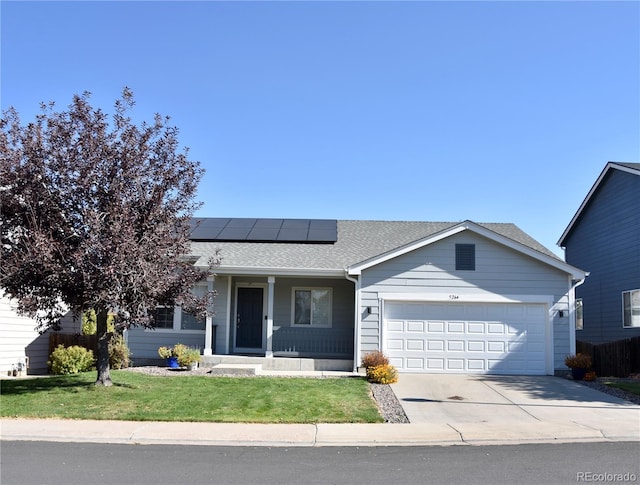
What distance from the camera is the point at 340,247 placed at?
835 inches

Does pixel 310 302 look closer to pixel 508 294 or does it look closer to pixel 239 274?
pixel 239 274

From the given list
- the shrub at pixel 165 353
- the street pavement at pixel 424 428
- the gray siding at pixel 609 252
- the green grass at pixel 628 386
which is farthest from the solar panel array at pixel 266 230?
the gray siding at pixel 609 252

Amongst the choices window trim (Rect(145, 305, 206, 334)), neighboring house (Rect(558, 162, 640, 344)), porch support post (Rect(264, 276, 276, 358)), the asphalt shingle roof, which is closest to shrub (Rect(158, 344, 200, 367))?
window trim (Rect(145, 305, 206, 334))

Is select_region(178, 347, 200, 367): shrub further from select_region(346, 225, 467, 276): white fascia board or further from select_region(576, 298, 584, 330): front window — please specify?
select_region(576, 298, 584, 330): front window

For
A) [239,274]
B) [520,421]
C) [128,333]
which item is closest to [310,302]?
[239,274]

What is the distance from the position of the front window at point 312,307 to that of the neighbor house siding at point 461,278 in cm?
256

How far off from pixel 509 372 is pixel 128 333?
1213 cm

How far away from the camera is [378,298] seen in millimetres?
17875

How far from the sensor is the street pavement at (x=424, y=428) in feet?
32.3

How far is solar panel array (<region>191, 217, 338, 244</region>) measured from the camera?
21.9m

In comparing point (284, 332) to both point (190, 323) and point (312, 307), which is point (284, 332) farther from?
point (190, 323)

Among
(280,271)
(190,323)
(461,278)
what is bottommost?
(190,323)

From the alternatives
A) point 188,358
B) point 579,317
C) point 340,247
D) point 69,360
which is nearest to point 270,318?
point 188,358

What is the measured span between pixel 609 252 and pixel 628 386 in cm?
893
